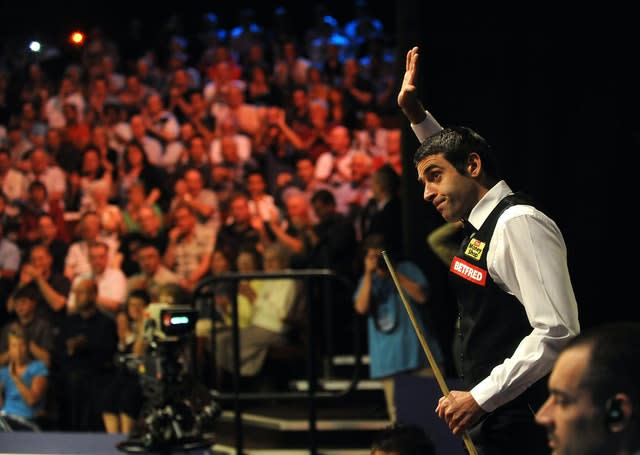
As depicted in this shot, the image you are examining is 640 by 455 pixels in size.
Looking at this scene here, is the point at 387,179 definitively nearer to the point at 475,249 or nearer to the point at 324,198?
the point at 324,198

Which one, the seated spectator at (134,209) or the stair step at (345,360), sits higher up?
the seated spectator at (134,209)

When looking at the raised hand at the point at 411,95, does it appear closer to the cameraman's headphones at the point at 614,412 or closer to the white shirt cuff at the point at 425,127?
the white shirt cuff at the point at 425,127

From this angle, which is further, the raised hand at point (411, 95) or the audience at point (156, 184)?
the audience at point (156, 184)

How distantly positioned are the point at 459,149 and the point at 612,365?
4.35ft

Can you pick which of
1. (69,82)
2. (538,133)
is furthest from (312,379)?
(69,82)

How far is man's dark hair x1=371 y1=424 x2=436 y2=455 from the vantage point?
3.58 metres

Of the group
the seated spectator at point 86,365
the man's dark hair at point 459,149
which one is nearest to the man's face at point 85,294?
the seated spectator at point 86,365

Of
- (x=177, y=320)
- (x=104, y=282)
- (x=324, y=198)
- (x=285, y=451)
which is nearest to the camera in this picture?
(x=177, y=320)

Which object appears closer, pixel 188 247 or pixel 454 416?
pixel 454 416

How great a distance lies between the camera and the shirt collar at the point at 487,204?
115 inches

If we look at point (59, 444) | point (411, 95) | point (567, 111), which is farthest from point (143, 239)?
point (411, 95)

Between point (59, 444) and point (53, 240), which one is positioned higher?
point (53, 240)

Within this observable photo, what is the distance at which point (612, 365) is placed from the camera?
5.56ft

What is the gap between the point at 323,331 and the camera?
25.4 feet
